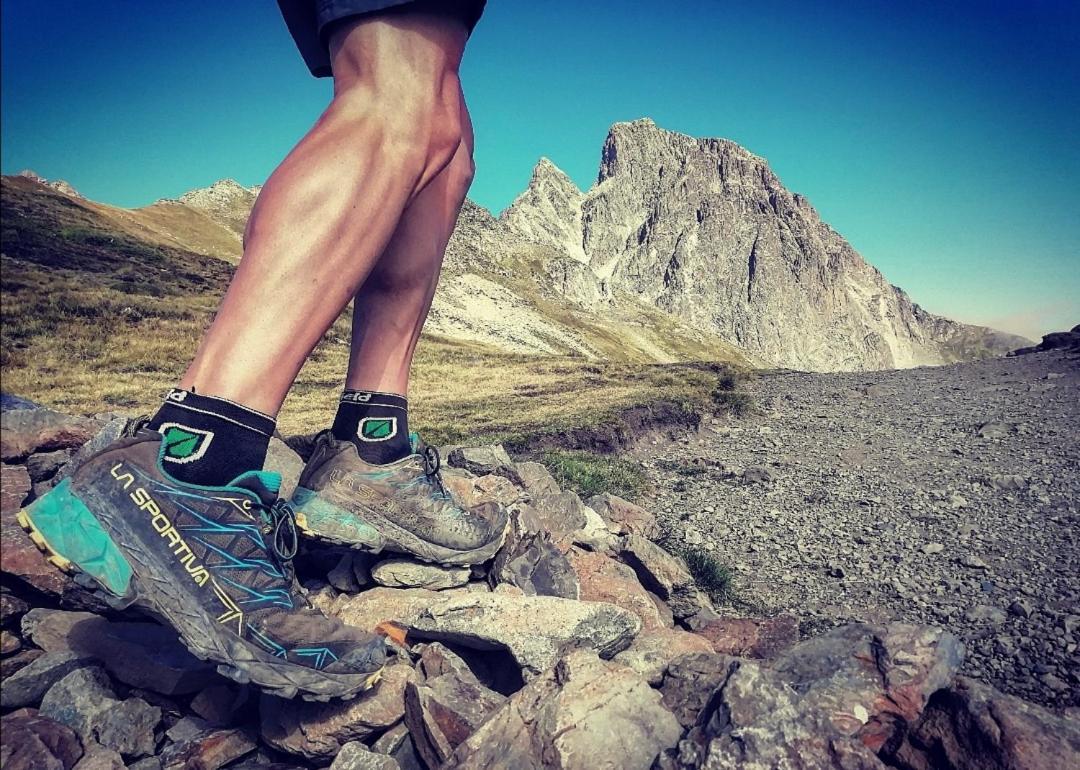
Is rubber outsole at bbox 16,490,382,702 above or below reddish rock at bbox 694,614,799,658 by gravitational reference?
above

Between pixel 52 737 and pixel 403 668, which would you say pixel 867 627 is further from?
pixel 52 737

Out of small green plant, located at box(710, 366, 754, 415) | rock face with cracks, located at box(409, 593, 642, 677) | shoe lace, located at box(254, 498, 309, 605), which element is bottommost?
rock face with cracks, located at box(409, 593, 642, 677)

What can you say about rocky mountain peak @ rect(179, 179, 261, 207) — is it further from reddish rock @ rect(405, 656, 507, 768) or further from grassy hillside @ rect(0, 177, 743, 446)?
reddish rock @ rect(405, 656, 507, 768)

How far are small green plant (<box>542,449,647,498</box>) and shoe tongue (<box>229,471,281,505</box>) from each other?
16.3ft

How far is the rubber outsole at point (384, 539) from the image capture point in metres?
2.63

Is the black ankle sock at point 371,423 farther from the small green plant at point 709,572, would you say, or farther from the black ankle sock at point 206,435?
the small green plant at point 709,572

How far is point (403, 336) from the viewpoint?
293 cm

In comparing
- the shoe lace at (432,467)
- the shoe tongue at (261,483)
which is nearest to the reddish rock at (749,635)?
the shoe lace at (432,467)

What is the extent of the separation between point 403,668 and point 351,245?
5.61 feet

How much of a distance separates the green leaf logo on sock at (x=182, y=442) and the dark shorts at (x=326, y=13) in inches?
55.2

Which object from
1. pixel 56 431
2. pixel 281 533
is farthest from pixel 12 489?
pixel 56 431

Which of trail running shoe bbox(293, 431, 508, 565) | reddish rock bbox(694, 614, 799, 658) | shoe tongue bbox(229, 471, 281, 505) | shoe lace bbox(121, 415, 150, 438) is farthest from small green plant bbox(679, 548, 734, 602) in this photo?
shoe lace bbox(121, 415, 150, 438)

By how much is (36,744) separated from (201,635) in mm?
497

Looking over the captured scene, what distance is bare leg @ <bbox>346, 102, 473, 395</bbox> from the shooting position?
9.34ft
